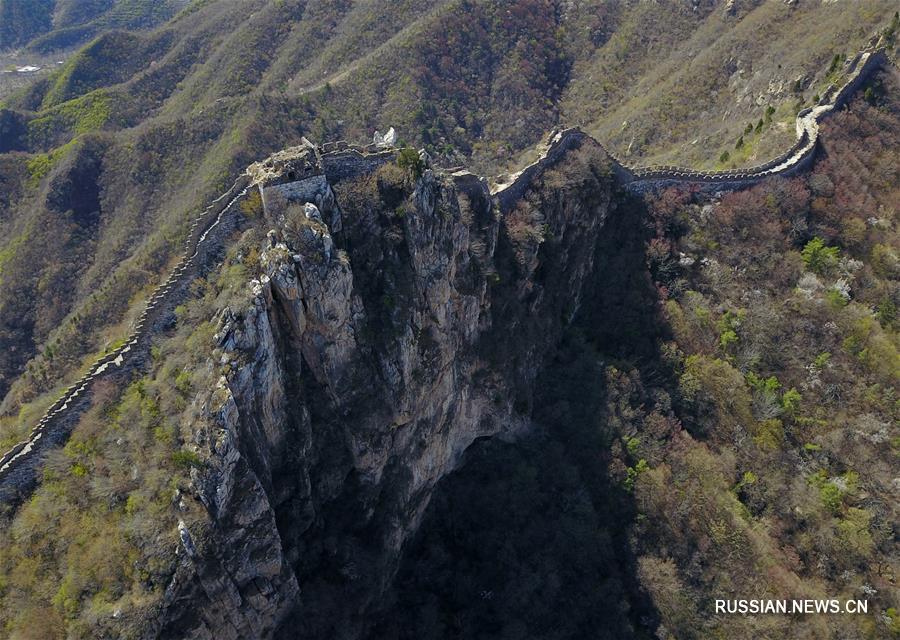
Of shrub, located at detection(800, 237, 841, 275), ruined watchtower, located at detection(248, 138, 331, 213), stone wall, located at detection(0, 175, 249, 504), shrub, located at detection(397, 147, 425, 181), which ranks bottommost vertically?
shrub, located at detection(800, 237, 841, 275)

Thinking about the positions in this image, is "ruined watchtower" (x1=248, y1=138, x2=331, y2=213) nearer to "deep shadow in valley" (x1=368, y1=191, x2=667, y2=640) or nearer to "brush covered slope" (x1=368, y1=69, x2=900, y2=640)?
"deep shadow in valley" (x1=368, y1=191, x2=667, y2=640)

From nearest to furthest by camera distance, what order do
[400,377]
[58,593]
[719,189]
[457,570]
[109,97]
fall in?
[58,593], [400,377], [457,570], [719,189], [109,97]

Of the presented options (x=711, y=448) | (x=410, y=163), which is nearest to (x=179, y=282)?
(x=410, y=163)

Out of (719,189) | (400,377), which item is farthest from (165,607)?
(719,189)

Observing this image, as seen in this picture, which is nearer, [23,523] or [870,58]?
[23,523]

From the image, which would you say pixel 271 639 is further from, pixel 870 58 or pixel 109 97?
pixel 109 97

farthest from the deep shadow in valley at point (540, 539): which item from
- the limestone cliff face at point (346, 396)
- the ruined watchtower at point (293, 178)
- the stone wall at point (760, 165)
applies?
the ruined watchtower at point (293, 178)

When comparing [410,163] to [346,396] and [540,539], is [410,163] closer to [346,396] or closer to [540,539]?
[346,396]

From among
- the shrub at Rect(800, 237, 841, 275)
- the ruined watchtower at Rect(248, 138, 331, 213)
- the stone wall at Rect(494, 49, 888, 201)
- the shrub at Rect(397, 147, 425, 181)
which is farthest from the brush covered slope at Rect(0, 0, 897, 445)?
the shrub at Rect(397, 147, 425, 181)
